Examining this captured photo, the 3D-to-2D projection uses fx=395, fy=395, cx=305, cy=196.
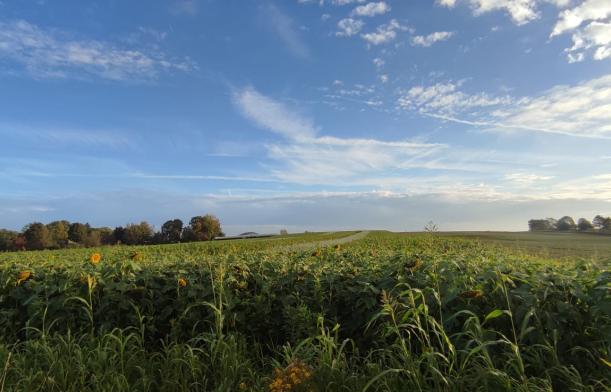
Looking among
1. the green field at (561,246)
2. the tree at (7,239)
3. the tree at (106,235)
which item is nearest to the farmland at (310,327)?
the green field at (561,246)

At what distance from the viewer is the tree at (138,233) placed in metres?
60.3

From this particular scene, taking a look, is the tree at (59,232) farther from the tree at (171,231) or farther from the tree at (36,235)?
the tree at (171,231)

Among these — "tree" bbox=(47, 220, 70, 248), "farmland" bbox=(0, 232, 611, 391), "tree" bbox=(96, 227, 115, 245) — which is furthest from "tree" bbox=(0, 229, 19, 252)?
"farmland" bbox=(0, 232, 611, 391)

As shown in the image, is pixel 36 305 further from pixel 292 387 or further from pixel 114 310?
pixel 292 387

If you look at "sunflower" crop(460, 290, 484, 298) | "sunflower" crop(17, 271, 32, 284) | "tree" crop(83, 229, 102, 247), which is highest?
"tree" crop(83, 229, 102, 247)

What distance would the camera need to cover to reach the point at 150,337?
3838mm

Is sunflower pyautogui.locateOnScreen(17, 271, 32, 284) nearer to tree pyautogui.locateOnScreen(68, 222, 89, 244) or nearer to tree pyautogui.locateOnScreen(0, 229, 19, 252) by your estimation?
tree pyautogui.locateOnScreen(0, 229, 19, 252)

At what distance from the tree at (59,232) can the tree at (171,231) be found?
1317 cm

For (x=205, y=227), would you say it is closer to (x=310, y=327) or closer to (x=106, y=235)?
(x=106, y=235)

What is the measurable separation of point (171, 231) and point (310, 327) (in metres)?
61.3

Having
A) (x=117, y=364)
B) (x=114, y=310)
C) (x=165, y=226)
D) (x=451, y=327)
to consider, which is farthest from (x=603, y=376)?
(x=165, y=226)

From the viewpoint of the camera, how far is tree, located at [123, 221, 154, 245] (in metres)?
60.3

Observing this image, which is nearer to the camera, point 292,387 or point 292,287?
point 292,387

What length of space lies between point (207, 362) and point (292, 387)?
134 cm
